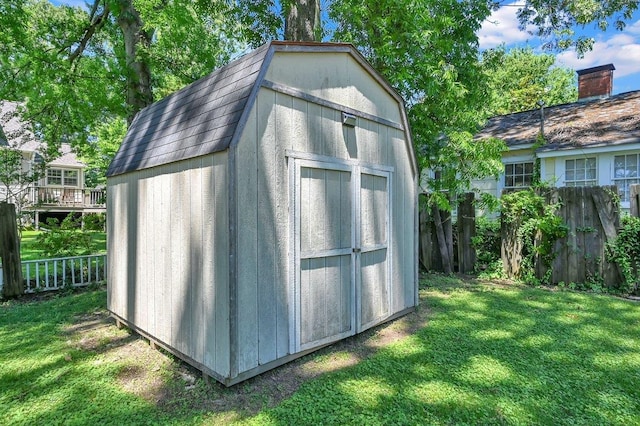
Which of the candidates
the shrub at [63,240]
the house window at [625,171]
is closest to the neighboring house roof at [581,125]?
the house window at [625,171]

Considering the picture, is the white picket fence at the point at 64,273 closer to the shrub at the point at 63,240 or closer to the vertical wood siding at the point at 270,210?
the shrub at the point at 63,240

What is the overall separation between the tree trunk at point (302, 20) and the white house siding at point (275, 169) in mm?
2896

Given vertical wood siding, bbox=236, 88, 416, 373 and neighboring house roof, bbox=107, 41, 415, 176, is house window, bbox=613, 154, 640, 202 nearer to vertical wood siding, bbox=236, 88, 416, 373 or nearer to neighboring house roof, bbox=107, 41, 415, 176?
neighboring house roof, bbox=107, 41, 415, 176

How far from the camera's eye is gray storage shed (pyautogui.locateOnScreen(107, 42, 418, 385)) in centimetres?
282

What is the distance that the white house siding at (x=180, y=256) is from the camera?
9.20 feet

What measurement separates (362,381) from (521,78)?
1048 inches

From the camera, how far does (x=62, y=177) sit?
840 inches

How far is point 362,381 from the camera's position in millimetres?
2969

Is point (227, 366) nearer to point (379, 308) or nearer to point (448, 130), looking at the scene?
point (379, 308)

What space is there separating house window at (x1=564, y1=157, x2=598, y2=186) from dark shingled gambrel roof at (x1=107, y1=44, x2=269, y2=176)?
31.2 ft

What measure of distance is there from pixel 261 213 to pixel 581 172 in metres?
9.79

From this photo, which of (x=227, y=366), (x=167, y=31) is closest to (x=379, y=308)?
(x=227, y=366)

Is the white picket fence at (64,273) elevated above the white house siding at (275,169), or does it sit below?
below

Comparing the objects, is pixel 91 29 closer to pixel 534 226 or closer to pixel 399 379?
pixel 399 379
